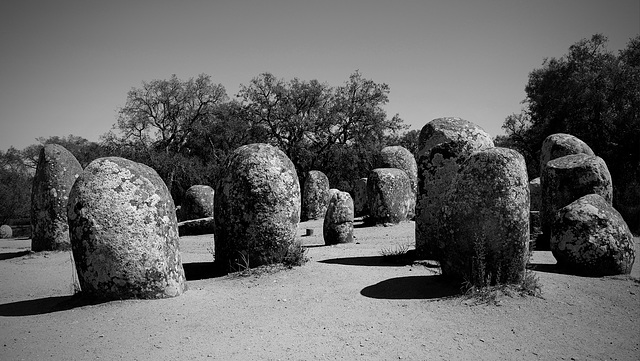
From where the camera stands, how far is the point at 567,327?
17.2 feet

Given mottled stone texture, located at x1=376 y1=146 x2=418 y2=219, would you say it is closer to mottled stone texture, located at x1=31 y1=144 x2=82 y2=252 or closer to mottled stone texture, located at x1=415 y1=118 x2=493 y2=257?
mottled stone texture, located at x1=415 y1=118 x2=493 y2=257

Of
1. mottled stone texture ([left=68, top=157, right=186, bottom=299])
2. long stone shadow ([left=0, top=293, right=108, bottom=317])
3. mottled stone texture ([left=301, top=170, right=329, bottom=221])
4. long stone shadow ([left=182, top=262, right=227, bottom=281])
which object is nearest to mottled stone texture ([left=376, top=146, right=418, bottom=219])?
mottled stone texture ([left=301, top=170, right=329, bottom=221])

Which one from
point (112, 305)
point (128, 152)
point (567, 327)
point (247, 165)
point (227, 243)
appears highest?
point (128, 152)

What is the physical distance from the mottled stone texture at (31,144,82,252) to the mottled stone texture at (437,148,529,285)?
10139 mm

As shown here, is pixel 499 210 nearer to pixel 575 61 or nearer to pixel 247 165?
pixel 247 165

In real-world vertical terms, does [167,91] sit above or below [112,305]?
above

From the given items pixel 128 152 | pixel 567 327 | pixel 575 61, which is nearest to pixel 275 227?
pixel 567 327

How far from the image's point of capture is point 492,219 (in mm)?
6066

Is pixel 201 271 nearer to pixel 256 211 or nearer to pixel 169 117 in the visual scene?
pixel 256 211

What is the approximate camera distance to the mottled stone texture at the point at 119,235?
575cm

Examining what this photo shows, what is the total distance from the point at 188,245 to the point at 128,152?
2113 centimetres

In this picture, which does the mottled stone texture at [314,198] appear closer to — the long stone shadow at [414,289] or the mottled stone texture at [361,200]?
the mottled stone texture at [361,200]

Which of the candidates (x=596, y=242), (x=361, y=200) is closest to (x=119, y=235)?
(x=596, y=242)

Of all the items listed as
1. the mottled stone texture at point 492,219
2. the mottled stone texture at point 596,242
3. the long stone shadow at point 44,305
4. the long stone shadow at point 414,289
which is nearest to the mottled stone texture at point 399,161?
the mottled stone texture at point 596,242
